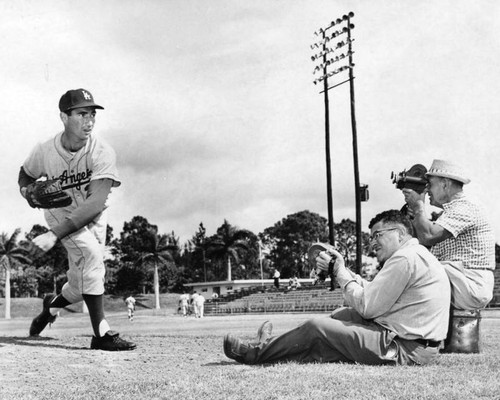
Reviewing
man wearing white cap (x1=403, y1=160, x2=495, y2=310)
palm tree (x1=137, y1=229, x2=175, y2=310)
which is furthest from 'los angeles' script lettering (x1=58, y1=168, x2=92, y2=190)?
palm tree (x1=137, y1=229, x2=175, y2=310)

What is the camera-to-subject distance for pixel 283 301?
138 feet

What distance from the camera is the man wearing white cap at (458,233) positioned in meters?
6.54

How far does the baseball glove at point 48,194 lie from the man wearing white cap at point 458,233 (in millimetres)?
3343

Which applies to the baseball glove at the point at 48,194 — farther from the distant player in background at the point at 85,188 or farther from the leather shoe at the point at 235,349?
the leather shoe at the point at 235,349

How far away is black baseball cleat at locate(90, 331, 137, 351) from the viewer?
22.0 feet

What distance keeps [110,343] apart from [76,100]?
238cm

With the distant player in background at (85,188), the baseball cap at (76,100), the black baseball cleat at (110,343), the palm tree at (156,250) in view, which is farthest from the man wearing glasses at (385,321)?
the palm tree at (156,250)

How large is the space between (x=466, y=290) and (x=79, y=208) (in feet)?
12.2

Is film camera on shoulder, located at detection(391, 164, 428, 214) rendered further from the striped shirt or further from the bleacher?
the bleacher

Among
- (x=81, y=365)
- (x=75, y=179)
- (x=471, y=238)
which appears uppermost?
(x=75, y=179)

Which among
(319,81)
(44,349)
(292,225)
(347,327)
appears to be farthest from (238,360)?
(292,225)

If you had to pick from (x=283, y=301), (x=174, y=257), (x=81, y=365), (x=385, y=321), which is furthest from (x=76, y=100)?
(x=174, y=257)

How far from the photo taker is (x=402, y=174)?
688cm

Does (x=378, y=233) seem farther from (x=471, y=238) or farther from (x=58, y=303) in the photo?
(x=58, y=303)
